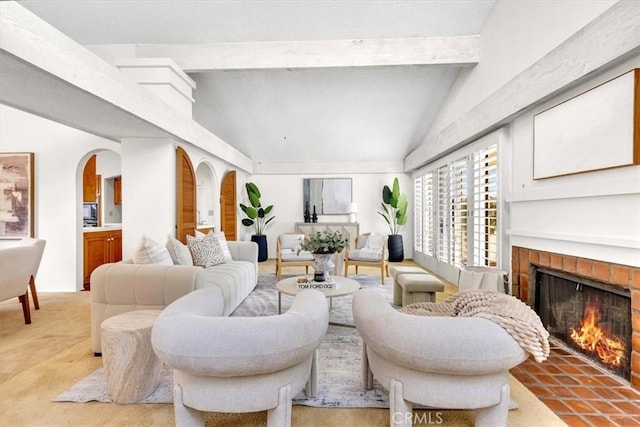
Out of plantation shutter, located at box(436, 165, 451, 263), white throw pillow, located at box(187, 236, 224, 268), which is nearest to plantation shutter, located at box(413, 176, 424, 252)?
plantation shutter, located at box(436, 165, 451, 263)

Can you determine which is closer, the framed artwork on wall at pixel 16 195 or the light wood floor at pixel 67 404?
the light wood floor at pixel 67 404

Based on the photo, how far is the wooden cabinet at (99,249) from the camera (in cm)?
485

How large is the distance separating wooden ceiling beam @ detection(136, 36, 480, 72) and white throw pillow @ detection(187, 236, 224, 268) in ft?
7.09

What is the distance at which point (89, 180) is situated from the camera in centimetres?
584

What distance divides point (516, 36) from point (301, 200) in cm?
552

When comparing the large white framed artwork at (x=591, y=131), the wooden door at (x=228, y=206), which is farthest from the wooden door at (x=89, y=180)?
the large white framed artwork at (x=591, y=131)

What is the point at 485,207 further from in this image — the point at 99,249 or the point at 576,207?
the point at 99,249

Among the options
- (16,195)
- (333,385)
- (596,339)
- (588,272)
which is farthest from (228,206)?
(596,339)

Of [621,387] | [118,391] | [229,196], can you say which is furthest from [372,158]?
[118,391]

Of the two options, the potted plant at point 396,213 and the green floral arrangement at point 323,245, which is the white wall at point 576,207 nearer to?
the green floral arrangement at point 323,245

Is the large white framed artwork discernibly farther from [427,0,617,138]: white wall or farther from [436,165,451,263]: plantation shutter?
[436,165,451,263]: plantation shutter

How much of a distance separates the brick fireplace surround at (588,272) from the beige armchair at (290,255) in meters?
2.66

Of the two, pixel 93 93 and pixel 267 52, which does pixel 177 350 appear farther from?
pixel 267 52

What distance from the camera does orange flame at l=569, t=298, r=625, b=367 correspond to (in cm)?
228
